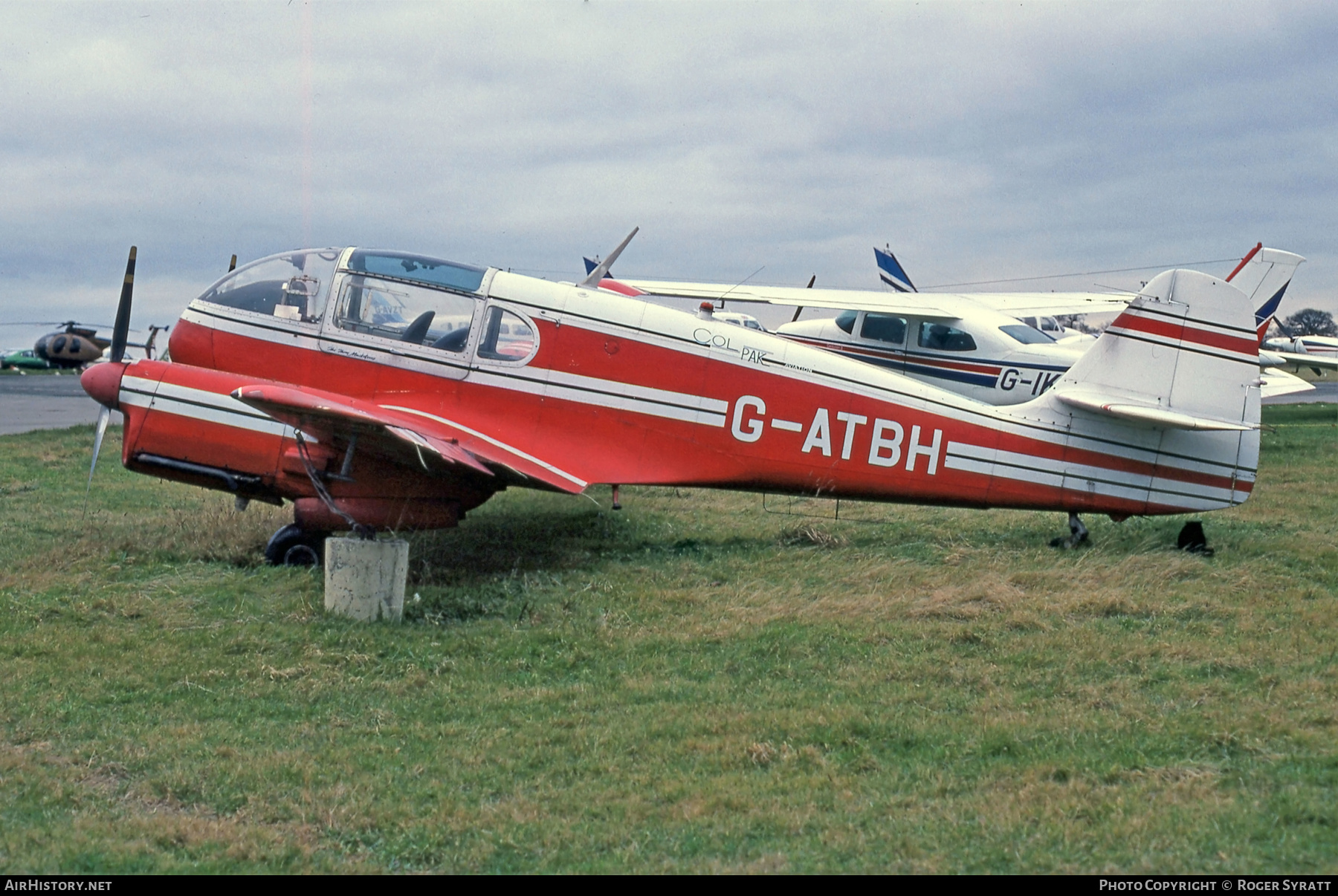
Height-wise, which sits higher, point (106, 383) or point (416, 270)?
point (416, 270)

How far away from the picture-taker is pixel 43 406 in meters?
27.4

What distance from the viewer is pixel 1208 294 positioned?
8453 mm

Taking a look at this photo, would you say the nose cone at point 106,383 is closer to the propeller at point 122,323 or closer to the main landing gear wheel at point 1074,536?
the propeller at point 122,323

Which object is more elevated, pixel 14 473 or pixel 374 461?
pixel 374 461

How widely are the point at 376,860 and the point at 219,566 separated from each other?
202 inches

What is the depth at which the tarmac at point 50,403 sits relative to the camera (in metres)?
21.6

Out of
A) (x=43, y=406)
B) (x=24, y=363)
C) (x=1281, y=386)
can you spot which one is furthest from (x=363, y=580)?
(x=24, y=363)

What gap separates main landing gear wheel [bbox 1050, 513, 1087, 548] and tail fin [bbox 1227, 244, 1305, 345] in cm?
202

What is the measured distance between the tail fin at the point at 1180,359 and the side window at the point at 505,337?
172 inches

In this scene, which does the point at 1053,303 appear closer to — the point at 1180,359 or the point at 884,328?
the point at 884,328

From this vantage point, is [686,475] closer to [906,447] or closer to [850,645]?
[906,447]

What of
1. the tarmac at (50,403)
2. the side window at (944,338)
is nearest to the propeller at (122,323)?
the tarmac at (50,403)

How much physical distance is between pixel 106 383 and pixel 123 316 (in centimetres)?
86
